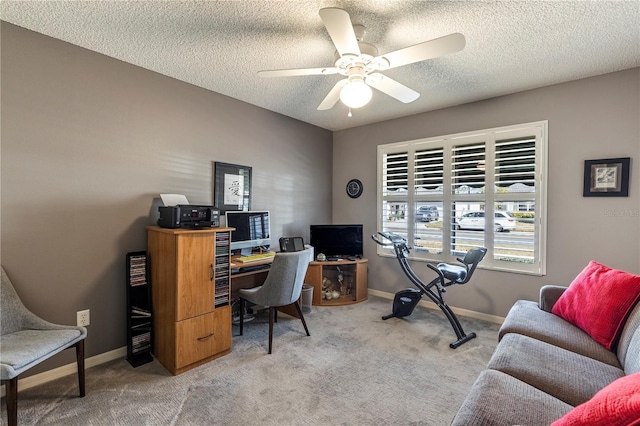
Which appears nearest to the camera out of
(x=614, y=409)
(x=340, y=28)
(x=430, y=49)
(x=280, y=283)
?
(x=614, y=409)

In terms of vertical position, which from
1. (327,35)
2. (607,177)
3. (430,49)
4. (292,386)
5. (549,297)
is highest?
(327,35)

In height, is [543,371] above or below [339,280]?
above

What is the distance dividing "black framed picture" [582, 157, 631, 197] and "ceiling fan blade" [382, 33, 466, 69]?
217 cm

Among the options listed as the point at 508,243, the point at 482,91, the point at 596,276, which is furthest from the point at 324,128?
the point at 596,276

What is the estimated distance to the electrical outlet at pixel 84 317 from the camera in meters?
2.31

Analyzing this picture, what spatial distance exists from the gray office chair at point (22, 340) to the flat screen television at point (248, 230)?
1.49 meters

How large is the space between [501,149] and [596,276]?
174cm

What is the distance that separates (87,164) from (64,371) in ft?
5.25

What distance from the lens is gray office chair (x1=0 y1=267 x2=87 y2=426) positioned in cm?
154

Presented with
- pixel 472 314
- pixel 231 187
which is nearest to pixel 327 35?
pixel 231 187

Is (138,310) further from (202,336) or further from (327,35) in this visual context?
(327,35)

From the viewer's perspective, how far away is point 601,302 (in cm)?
179

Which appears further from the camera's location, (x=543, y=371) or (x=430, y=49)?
(x=430, y=49)

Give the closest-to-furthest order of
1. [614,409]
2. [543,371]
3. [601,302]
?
[614,409], [543,371], [601,302]
